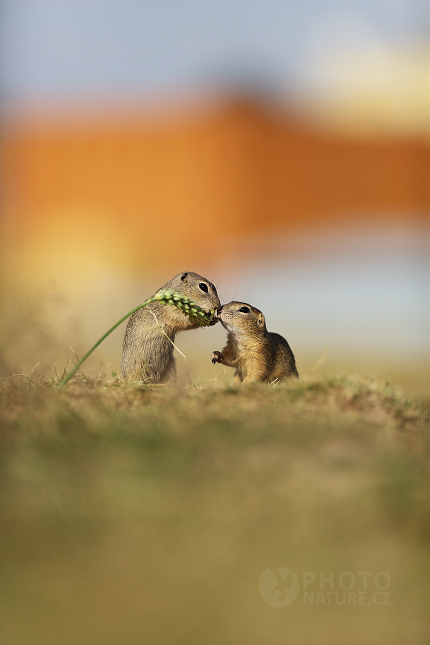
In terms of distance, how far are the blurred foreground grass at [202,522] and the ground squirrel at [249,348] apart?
1672mm

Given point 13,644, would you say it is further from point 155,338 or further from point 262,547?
point 155,338

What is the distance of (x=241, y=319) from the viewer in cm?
510

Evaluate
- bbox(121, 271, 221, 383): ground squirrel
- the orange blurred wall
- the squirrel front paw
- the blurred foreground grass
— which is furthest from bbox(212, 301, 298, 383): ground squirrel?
the orange blurred wall

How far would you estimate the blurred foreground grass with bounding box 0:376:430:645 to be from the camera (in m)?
1.95

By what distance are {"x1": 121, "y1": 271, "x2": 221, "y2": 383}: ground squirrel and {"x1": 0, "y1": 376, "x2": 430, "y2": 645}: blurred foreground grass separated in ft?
5.51

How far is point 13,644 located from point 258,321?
→ 350cm

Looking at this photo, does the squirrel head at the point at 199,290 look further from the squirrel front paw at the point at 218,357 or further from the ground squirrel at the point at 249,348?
the squirrel front paw at the point at 218,357

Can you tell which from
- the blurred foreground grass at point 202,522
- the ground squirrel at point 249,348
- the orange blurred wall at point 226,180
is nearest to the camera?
the blurred foreground grass at point 202,522

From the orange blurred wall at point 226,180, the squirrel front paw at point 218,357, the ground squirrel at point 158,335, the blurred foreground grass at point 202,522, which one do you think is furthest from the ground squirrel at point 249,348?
the orange blurred wall at point 226,180

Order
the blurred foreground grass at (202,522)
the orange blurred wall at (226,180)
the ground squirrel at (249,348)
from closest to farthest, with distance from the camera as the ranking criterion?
the blurred foreground grass at (202,522) → the ground squirrel at (249,348) → the orange blurred wall at (226,180)

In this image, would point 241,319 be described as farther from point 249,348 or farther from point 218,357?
point 218,357

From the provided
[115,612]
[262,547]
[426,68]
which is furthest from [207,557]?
[426,68]

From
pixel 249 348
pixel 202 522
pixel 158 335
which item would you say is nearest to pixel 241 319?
pixel 249 348

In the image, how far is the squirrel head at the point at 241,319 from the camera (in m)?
5.08
